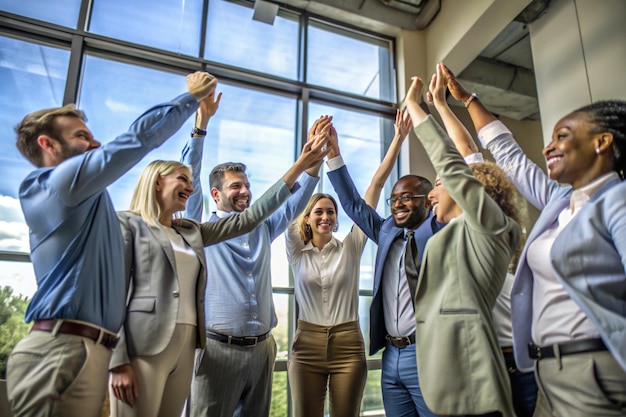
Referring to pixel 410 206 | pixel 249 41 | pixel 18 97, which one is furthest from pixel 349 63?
pixel 18 97

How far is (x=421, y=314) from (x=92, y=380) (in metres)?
0.93

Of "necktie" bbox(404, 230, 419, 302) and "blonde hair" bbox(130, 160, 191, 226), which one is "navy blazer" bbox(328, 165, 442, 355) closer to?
"necktie" bbox(404, 230, 419, 302)

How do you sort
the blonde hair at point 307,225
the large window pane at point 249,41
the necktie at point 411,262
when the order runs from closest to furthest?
the necktie at point 411,262 → the blonde hair at point 307,225 → the large window pane at point 249,41

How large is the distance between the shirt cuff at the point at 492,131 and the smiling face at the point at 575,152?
42 cm

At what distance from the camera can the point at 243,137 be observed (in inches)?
139

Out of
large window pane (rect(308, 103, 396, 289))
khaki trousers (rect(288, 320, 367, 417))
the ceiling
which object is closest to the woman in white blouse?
khaki trousers (rect(288, 320, 367, 417))

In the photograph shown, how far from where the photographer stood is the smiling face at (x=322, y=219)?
2295 mm

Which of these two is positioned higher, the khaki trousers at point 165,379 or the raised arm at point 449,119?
the raised arm at point 449,119

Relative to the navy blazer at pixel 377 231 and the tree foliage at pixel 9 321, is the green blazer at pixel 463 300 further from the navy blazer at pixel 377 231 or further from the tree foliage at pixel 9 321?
the tree foliage at pixel 9 321

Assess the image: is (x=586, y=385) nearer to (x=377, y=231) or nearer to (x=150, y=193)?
(x=377, y=231)

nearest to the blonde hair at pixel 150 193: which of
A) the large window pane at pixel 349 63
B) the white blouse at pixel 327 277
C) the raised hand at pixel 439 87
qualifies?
the white blouse at pixel 327 277

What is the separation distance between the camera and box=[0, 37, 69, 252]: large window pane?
2.68 m

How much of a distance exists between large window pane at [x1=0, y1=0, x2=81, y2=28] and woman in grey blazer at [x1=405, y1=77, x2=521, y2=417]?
3090 mm

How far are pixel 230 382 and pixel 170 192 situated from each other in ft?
2.62
